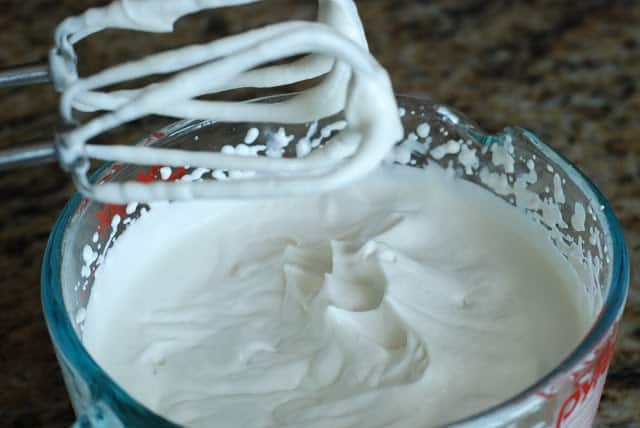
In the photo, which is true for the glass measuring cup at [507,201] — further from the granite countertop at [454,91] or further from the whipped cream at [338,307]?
the granite countertop at [454,91]

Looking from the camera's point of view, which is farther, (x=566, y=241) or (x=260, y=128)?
(x=260, y=128)

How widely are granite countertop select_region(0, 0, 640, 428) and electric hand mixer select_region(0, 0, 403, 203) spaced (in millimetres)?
364

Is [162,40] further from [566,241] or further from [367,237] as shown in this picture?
[566,241]

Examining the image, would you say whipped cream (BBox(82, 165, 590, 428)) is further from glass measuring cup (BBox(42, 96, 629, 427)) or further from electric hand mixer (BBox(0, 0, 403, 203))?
electric hand mixer (BBox(0, 0, 403, 203))

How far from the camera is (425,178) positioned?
0.94 m

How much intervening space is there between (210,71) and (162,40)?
88 centimetres

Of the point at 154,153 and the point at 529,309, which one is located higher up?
the point at 154,153

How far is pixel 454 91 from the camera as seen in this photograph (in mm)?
1284

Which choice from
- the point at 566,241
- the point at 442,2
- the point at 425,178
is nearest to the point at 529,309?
the point at 566,241

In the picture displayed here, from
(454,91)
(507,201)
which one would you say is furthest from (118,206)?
(454,91)

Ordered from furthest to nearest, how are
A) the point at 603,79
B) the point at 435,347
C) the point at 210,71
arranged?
the point at 603,79, the point at 435,347, the point at 210,71

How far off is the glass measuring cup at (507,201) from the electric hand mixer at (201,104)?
0.43 ft

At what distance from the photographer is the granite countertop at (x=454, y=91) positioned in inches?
35.7

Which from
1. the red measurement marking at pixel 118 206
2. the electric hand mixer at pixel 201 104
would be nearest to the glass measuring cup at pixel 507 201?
the red measurement marking at pixel 118 206
